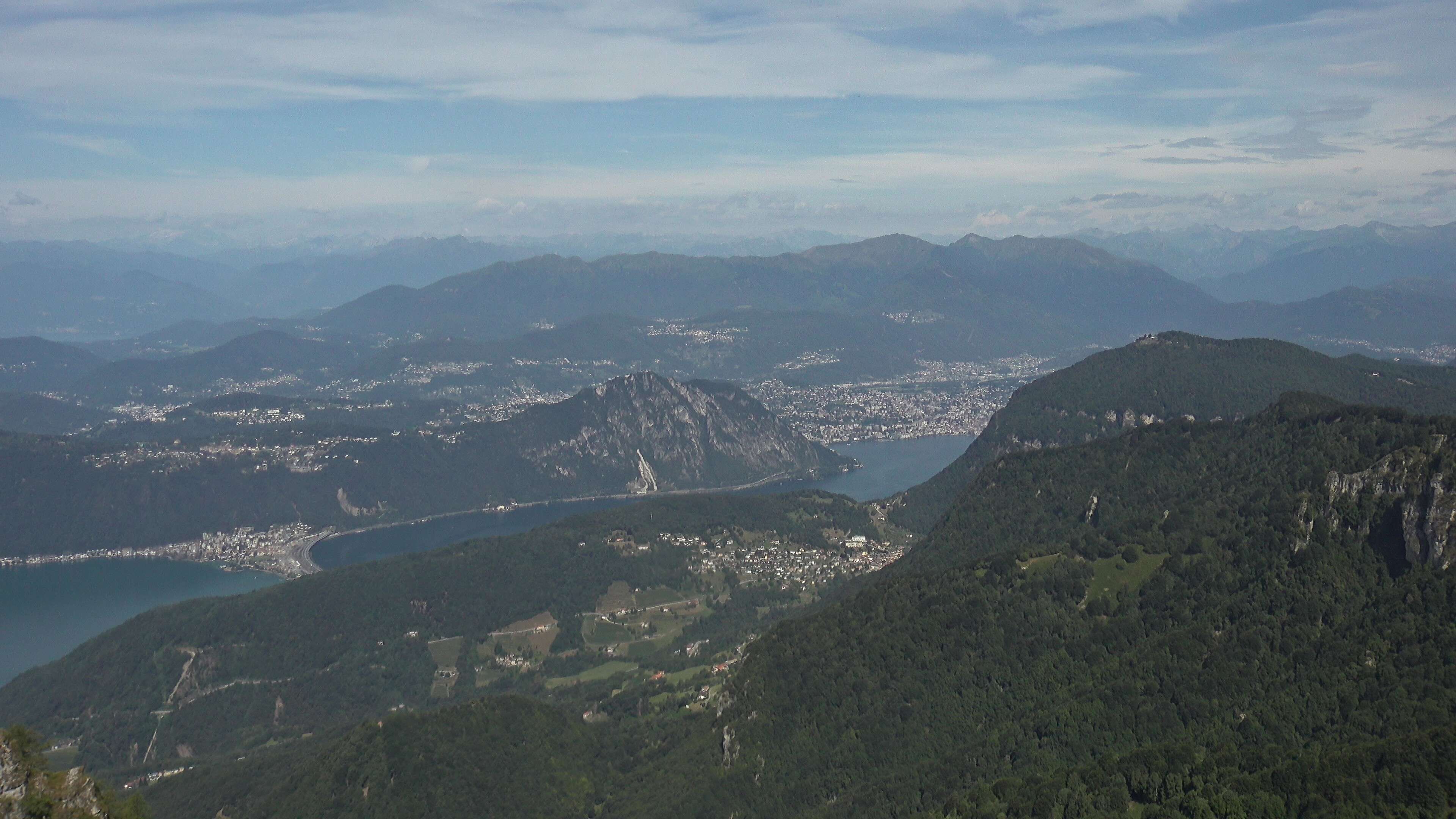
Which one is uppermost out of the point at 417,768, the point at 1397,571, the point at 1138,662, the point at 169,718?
the point at 1397,571

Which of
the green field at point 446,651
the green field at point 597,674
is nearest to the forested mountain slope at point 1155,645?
the green field at point 597,674

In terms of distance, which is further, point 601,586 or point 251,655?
point 601,586

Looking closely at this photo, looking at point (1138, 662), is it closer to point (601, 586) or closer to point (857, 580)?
point (857, 580)

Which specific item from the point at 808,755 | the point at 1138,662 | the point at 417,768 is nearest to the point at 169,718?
the point at 417,768

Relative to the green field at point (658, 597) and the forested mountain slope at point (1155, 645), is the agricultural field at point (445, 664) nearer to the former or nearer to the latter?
the green field at point (658, 597)

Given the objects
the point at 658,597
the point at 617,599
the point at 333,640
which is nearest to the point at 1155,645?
the point at 658,597

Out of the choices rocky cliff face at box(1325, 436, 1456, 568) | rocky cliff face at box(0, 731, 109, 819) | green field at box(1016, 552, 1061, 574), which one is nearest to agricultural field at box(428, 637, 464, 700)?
green field at box(1016, 552, 1061, 574)

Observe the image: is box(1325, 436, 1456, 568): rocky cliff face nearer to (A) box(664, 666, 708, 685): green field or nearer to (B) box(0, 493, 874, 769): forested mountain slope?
(A) box(664, 666, 708, 685): green field
